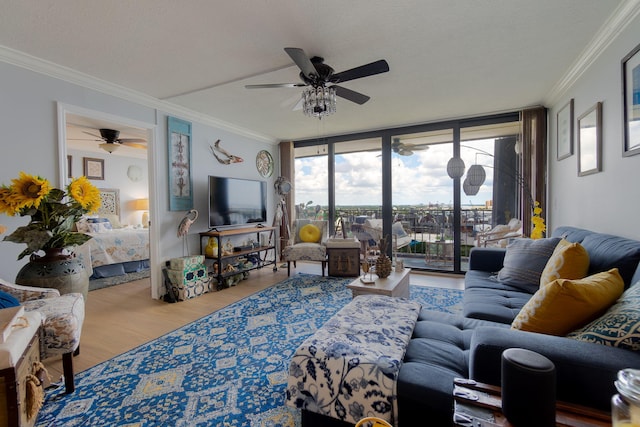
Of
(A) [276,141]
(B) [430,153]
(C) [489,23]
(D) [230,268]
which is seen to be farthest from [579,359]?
(A) [276,141]

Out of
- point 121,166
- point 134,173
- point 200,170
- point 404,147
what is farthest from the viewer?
point 134,173

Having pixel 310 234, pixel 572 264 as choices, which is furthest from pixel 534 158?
pixel 310 234

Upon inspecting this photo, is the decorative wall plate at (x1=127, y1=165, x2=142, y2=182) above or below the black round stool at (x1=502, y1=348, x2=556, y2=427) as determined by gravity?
above

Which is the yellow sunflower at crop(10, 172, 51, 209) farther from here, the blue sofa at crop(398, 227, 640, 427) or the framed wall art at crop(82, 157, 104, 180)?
the framed wall art at crop(82, 157, 104, 180)

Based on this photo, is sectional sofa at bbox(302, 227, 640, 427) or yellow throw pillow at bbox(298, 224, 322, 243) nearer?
sectional sofa at bbox(302, 227, 640, 427)

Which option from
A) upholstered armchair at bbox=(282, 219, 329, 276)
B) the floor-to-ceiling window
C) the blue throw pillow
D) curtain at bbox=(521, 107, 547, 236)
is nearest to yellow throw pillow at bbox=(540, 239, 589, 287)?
the floor-to-ceiling window

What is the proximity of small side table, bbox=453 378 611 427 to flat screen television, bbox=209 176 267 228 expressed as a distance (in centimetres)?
367

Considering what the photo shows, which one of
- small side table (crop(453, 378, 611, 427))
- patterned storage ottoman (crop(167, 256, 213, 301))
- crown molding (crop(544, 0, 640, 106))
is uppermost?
crown molding (crop(544, 0, 640, 106))

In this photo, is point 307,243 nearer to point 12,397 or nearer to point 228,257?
point 228,257

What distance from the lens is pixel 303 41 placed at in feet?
7.22

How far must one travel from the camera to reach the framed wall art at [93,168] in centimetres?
602

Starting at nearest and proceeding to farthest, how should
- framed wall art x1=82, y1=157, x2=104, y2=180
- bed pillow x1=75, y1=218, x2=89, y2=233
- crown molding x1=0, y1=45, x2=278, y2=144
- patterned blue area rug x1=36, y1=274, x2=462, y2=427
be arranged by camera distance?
patterned blue area rug x1=36, y1=274, x2=462, y2=427 < crown molding x1=0, y1=45, x2=278, y2=144 < bed pillow x1=75, y1=218, x2=89, y2=233 < framed wall art x1=82, y1=157, x2=104, y2=180

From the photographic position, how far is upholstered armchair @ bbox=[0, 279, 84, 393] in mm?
1660

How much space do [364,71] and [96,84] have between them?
2656 millimetres
